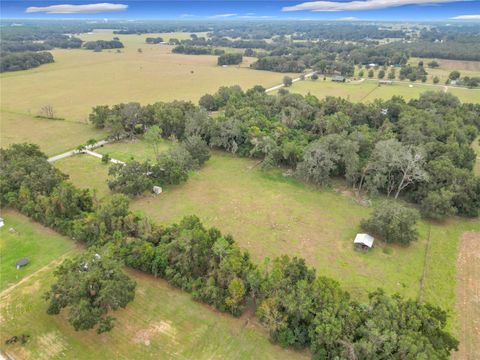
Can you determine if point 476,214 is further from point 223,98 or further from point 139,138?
point 223,98

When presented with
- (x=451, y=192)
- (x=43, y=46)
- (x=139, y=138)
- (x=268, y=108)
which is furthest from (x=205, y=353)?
(x=43, y=46)

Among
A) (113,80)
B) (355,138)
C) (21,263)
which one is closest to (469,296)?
(355,138)

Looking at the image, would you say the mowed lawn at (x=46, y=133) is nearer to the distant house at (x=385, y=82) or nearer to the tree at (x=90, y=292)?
the tree at (x=90, y=292)

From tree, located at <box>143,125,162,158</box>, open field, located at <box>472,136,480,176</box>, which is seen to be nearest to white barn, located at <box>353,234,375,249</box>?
open field, located at <box>472,136,480,176</box>

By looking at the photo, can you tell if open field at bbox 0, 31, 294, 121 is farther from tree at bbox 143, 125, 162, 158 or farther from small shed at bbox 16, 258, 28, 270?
small shed at bbox 16, 258, 28, 270

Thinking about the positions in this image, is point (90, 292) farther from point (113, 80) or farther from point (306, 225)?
point (113, 80)
